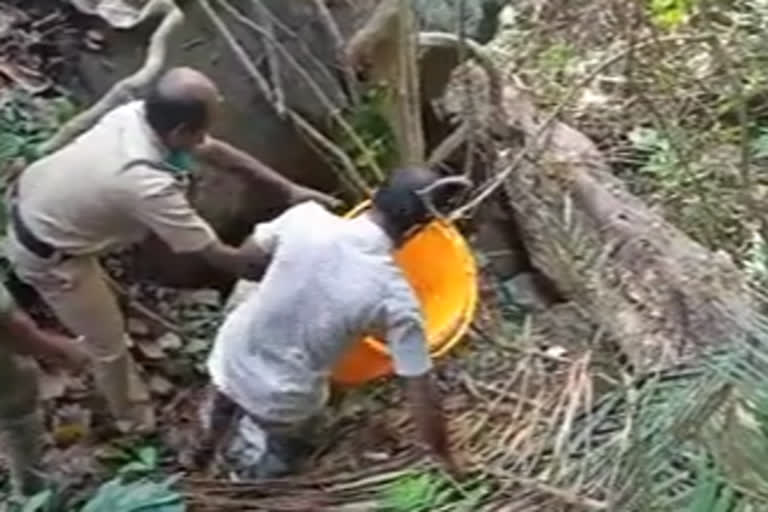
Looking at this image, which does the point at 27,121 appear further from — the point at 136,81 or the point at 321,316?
the point at 321,316

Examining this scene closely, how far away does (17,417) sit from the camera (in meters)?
3.99

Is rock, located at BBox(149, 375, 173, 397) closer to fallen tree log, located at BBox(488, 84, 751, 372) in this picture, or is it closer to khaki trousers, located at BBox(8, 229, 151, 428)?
khaki trousers, located at BBox(8, 229, 151, 428)

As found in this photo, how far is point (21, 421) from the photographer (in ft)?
13.1

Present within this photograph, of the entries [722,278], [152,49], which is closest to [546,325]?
[722,278]

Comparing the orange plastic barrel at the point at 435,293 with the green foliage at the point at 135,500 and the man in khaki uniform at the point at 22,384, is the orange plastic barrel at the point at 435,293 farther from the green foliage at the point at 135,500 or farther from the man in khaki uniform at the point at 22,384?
the man in khaki uniform at the point at 22,384

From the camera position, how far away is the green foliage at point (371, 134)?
504cm

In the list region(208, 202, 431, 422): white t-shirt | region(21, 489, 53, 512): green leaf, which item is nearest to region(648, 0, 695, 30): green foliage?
region(208, 202, 431, 422): white t-shirt

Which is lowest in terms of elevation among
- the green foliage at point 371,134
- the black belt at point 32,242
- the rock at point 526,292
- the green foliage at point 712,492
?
the rock at point 526,292

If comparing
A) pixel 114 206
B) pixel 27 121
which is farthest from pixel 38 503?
pixel 27 121

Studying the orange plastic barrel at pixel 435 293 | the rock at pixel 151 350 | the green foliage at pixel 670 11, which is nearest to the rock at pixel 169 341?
the rock at pixel 151 350

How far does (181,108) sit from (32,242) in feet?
1.87

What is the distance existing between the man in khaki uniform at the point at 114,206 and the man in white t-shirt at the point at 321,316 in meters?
0.20

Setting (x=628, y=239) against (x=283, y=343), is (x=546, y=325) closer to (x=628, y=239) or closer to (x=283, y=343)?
(x=628, y=239)

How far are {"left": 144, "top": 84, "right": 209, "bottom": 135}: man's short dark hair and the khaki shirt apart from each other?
1.8 inches
